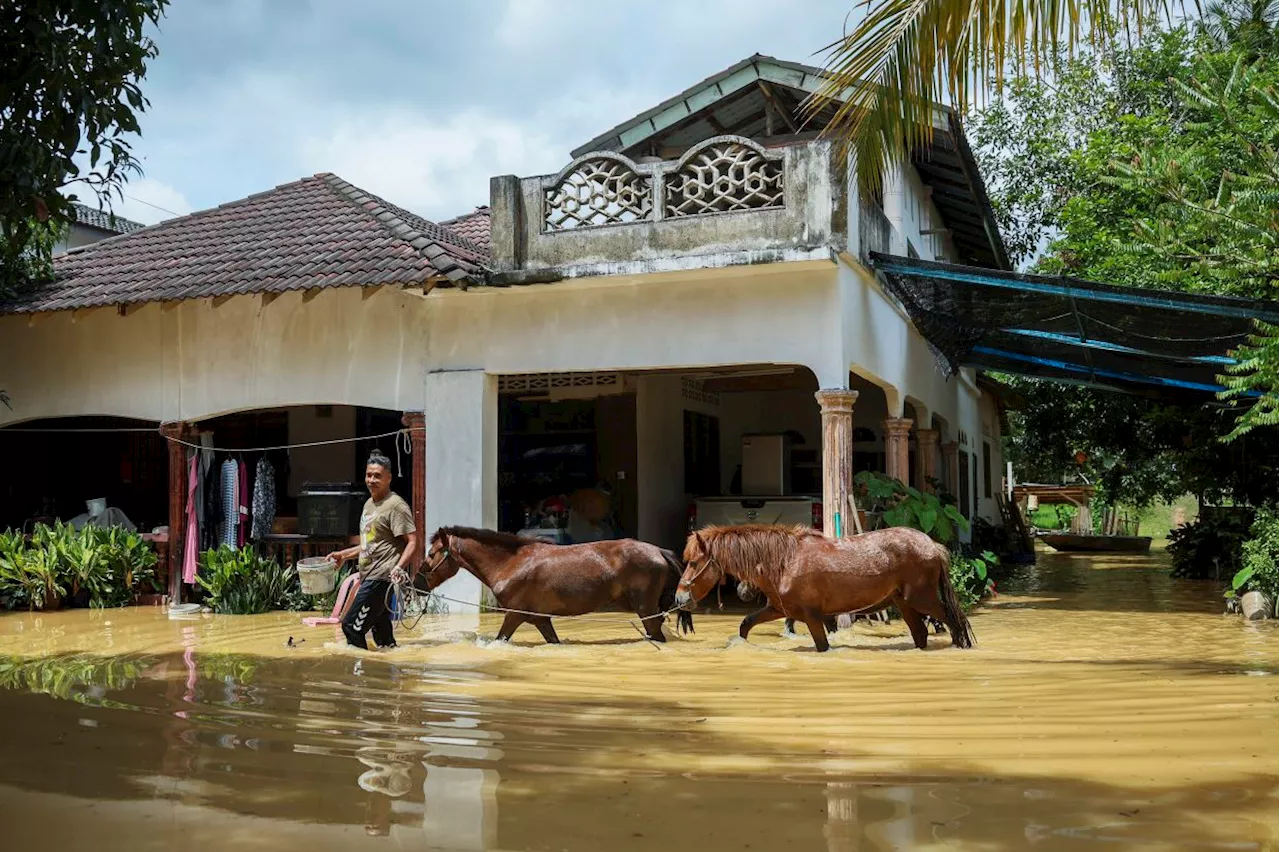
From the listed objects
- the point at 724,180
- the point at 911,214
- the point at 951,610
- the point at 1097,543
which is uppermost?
the point at 911,214

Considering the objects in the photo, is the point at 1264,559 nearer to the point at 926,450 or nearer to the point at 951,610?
the point at 951,610

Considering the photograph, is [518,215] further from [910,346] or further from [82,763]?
[82,763]

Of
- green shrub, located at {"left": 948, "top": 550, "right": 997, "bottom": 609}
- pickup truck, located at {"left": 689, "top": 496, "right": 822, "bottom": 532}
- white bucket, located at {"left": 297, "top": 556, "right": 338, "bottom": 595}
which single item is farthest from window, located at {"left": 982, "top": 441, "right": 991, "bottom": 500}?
white bucket, located at {"left": 297, "top": 556, "right": 338, "bottom": 595}

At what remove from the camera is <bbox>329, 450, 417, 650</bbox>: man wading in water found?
959cm

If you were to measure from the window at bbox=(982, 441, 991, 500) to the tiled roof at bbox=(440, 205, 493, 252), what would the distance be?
546 inches

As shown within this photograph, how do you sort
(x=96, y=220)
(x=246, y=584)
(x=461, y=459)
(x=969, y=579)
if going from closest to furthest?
(x=461, y=459)
(x=246, y=584)
(x=969, y=579)
(x=96, y=220)

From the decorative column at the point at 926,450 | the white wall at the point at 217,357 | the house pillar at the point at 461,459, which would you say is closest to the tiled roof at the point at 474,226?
the white wall at the point at 217,357

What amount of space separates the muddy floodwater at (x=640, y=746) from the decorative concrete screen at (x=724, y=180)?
4.67 m

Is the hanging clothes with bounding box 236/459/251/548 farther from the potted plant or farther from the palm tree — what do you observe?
the potted plant

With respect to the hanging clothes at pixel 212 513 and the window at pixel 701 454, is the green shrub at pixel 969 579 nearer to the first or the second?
the window at pixel 701 454

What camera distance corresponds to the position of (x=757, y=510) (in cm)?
1712

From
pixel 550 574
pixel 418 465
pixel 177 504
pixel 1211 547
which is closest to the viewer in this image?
pixel 550 574

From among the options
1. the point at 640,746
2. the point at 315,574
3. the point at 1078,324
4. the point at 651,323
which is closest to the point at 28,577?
the point at 315,574

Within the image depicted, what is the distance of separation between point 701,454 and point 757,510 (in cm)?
297
